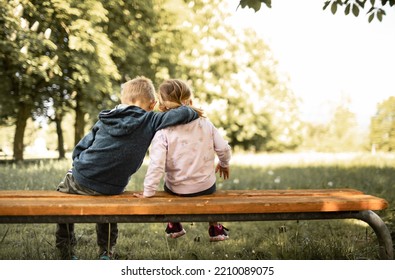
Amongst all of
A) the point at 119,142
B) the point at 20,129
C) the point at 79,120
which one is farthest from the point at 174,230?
the point at 79,120

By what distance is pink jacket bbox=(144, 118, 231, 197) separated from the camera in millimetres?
2883

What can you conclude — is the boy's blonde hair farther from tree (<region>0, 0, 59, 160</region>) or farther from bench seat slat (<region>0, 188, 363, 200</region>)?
tree (<region>0, 0, 59, 160</region>)

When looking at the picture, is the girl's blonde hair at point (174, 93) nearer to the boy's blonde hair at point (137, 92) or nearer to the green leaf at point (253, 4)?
the boy's blonde hair at point (137, 92)

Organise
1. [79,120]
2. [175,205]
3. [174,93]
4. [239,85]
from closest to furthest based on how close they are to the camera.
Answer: [175,205], [174,93], [79,120], [239,85]

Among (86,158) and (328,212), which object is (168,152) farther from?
(328,212)

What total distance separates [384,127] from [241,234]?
296 cm

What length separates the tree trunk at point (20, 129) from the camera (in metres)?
8.07

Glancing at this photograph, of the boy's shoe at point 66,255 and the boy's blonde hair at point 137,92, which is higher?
the boy's blonde hair at point 137,92

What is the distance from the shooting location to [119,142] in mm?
2932

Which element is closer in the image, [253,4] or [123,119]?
[123,119]

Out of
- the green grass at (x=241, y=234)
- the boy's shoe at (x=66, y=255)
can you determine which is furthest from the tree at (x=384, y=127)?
the boy's shoe at (x=66, y=255)

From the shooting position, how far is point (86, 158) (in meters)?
2.98

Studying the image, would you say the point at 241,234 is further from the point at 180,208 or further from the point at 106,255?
the point at 180,208

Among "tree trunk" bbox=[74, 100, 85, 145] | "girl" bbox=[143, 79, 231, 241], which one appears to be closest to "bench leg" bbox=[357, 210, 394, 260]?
"girl" bbox=[143, 79, 231, 241]
